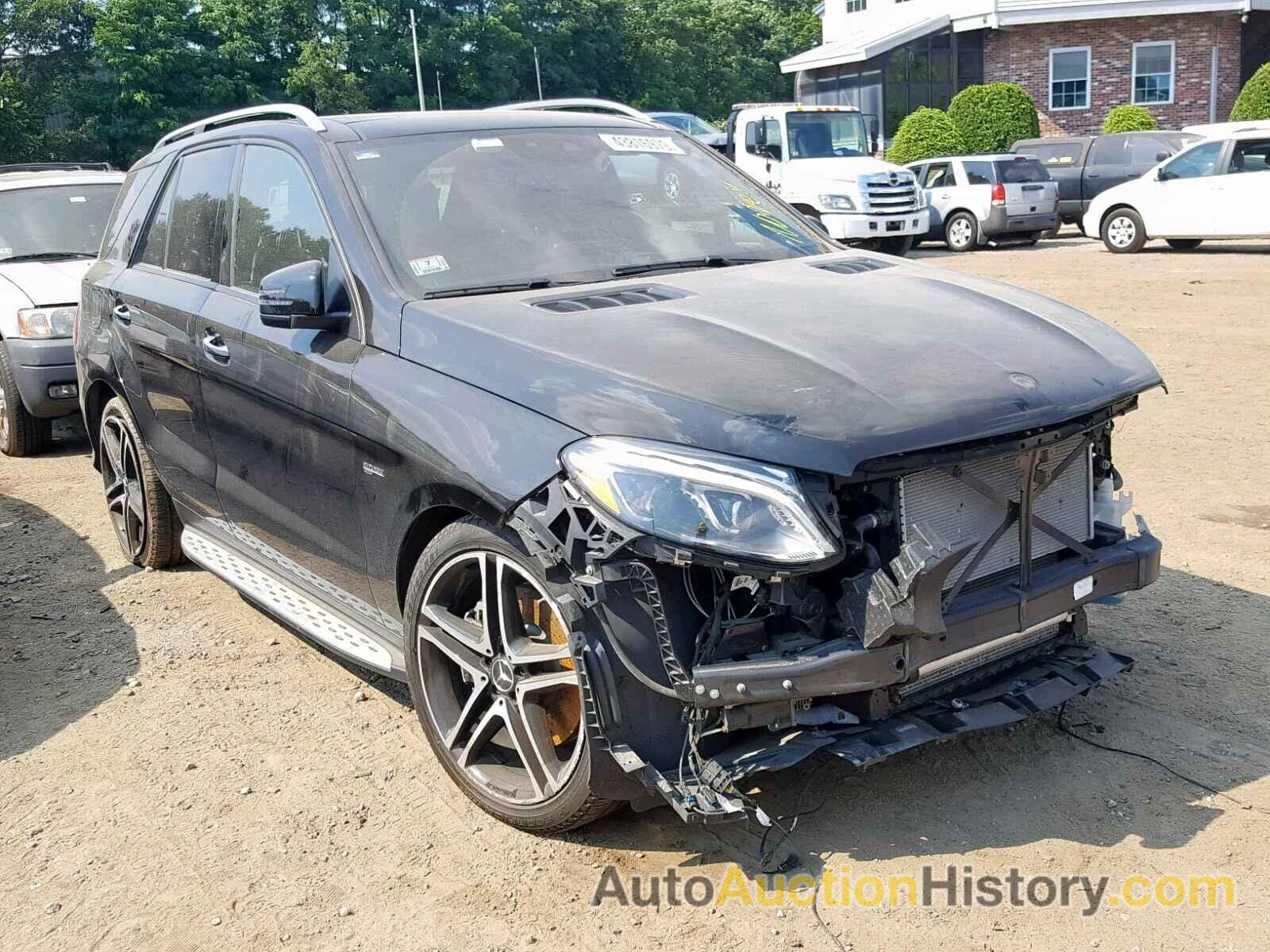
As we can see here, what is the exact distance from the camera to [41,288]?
8.73m

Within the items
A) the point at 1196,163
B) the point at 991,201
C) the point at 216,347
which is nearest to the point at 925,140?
the point at 991,201

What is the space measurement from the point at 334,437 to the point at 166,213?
216 cm

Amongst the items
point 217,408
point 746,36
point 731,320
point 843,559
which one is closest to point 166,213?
point 217,408

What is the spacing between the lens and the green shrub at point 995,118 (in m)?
33.1

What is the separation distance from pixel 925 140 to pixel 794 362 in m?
29.9

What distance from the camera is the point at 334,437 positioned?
12.9 ft

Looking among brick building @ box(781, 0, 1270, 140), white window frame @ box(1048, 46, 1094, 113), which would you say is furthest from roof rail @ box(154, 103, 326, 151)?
white window frame @ box(1048, 46, 1094, 113)

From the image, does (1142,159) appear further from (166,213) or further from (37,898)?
(37,898)

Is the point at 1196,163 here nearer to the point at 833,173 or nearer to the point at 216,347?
the point at 833,173

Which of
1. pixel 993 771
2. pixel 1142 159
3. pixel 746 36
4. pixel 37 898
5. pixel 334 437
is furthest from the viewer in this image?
pixel 746 36

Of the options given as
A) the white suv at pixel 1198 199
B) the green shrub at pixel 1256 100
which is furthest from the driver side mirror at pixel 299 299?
the green shrub at pixel 1256 100

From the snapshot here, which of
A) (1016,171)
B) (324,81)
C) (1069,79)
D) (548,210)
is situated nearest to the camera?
(548,210)

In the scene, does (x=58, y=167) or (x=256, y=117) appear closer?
(x=256, y=117)

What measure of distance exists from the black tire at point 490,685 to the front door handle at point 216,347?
55.2 inches
